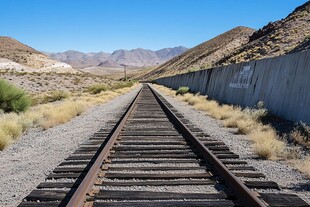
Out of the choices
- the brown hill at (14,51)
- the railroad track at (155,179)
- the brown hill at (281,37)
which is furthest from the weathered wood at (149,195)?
the brown hill at (14,51)

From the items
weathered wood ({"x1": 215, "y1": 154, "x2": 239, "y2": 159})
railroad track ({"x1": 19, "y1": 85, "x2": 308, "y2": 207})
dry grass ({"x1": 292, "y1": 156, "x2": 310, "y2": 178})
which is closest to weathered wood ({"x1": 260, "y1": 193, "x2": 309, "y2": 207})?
railroad track ({"x1": 19, "y1": 85, "x2": 308, "y2": 207})

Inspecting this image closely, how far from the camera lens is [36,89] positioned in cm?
4466

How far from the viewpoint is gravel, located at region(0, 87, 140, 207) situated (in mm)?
5682

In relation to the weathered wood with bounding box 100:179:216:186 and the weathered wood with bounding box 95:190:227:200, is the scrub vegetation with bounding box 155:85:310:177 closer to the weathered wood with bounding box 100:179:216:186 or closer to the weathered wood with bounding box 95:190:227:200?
the weathered wood with bounding box 100:179:216:186

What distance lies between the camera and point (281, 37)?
47.7 m

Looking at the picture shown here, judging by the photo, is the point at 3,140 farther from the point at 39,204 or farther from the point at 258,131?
the point at 258,131

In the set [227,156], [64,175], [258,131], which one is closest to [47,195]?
[64,175]

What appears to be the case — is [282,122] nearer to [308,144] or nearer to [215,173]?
[308,144]

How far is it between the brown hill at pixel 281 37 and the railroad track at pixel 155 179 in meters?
30.9

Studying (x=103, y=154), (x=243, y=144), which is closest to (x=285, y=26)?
(x=243, y=144)

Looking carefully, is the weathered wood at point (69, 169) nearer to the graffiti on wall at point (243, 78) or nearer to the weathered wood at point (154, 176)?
the weathered wood at point (154, 176)

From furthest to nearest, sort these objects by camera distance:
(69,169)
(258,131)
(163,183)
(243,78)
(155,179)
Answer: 1. (243,78)
2. (258,131)
3. (69,169)
4. (155,179)
5. (163,183)

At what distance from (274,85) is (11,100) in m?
12.1

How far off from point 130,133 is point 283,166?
4.64m
